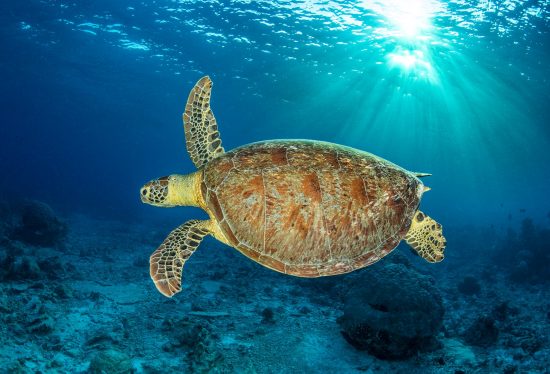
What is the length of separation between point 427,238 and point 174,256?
3.53 metres

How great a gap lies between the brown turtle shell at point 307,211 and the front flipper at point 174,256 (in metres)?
0.59

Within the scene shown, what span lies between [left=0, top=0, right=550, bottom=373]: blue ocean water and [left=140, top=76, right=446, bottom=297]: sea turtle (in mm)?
2500

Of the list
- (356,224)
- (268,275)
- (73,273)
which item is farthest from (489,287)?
(73,273)

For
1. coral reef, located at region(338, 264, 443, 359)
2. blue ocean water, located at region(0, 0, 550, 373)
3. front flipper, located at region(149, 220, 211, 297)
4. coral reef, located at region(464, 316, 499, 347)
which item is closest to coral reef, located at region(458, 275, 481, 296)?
blue ocean water, located at region(0, 0, 550, 373)

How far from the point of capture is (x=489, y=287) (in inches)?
460

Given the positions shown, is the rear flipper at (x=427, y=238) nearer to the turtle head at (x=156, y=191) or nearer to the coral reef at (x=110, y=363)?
the turtle head at (x=156, y=191)

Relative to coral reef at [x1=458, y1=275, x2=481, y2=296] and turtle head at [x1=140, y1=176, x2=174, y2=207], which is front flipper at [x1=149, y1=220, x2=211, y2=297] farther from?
coral reef at [x1=458, y1=275, x2=481, y2=296]

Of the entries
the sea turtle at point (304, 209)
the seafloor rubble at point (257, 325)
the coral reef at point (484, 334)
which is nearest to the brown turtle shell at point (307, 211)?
the sea turtle at point (304, 209)

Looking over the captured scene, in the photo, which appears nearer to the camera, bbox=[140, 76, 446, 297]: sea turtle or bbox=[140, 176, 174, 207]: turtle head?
bbox=[140, 76, 446, 297]: sea turtle

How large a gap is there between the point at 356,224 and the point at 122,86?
3383 centimetres

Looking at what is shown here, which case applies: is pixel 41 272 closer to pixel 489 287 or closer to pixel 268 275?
pixel 268 275

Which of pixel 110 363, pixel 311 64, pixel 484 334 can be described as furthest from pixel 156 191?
pixel 311 64

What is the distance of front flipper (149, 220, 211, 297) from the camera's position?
3.58m

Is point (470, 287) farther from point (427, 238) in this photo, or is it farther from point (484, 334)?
point (427, 238)
